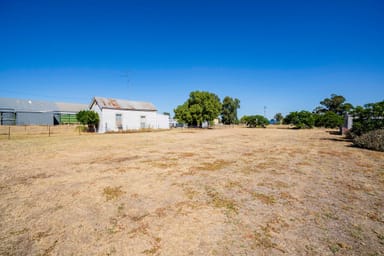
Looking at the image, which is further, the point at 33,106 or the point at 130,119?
the point at 33,106

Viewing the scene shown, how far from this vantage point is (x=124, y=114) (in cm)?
2530

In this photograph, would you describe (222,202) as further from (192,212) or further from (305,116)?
(305,116)

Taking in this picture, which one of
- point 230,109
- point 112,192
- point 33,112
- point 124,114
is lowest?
point 112,192

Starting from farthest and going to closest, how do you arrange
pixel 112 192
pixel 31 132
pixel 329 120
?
1. pixel 329 120
2. pixel 31 132
3. pixel 112 192

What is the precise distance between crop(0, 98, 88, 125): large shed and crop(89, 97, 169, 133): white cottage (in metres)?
16.1

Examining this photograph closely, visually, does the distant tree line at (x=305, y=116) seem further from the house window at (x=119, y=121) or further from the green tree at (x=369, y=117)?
the house window at (x=119, y=121)

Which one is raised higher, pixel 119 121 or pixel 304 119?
pixel 304 119

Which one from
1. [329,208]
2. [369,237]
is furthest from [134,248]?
[329,208]

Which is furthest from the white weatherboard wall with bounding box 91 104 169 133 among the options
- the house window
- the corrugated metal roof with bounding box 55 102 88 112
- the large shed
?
the corrugated metal roof with bounding box 55 102 88 112

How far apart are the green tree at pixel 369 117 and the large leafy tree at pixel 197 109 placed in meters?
23.6

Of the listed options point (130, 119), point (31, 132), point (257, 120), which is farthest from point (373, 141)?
point (257, 120)

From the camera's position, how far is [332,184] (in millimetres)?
4195

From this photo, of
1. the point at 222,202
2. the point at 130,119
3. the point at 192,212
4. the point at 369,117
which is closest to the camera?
the point at 192,212

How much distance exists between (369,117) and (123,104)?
2654 cm
